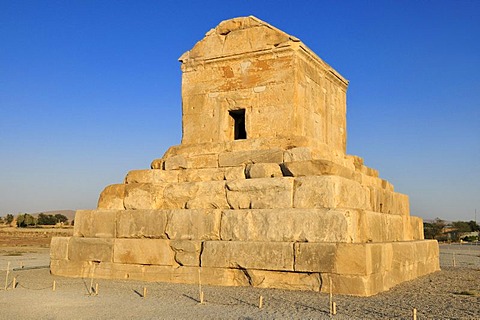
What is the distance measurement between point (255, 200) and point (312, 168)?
3.90 ft

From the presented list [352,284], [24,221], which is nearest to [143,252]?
[352,284]

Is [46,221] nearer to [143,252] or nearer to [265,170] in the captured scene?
[143,252]

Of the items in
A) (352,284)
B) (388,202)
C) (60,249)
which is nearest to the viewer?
(352,284)

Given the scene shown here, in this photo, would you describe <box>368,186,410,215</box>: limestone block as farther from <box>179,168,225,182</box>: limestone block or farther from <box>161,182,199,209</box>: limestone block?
<box>161,182,199,209</box>: limestone block

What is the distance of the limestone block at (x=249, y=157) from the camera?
9273mm

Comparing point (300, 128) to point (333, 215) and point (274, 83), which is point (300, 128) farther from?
point (333, 215)

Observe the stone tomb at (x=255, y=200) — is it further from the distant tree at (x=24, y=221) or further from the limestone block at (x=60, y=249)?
the distant tree at (x=24, y=221)

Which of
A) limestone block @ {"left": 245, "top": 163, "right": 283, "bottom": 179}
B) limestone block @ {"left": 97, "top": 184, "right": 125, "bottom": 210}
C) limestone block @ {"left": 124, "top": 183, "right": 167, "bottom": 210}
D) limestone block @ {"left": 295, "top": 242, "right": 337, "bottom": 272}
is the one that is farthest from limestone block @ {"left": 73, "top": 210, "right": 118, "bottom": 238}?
limestone block @ {"left": 295, "top": 242, "right": 337, "bottom": 272}

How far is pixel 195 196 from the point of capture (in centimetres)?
942

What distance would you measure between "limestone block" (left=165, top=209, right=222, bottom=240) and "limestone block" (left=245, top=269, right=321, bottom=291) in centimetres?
107

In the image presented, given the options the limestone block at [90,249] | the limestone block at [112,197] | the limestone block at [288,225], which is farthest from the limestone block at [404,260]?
the limestone block at [112,197]

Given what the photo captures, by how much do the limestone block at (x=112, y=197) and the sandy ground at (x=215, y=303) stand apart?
184cm

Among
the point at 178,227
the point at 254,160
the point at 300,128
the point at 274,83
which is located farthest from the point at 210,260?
the point at 274,83

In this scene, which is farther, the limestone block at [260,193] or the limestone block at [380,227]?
the limestone block at [260,193]
